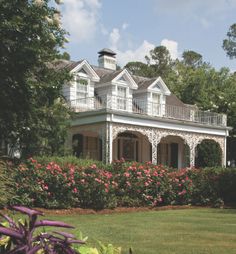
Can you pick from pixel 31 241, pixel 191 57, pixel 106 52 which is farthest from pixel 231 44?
pixel 31 241

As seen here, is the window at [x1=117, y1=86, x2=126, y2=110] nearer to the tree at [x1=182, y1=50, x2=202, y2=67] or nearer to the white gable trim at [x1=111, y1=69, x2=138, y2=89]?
the white gable trim at [x1=111, y1=69, x2=138, y2=89]

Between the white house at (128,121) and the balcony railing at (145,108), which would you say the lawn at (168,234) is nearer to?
the white house at (128,121)

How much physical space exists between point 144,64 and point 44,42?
56083 mm

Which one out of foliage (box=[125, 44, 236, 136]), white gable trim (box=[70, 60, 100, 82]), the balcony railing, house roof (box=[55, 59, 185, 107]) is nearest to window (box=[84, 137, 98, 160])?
the balcony railing

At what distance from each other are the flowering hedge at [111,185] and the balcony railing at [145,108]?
851cm

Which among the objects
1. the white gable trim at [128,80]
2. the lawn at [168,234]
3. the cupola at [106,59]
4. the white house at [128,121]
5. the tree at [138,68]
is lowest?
the lawn at [168,234]

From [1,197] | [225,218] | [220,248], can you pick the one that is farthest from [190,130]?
[1,197]

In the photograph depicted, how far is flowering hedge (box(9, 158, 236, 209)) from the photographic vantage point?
15039mm

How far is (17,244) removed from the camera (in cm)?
171

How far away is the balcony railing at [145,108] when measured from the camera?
2850 cm

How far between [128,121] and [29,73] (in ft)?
45.1

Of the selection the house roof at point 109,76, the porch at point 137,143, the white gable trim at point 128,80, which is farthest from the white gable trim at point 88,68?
the porch at point 137,143

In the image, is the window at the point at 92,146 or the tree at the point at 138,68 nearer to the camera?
the window at the point at 92,146

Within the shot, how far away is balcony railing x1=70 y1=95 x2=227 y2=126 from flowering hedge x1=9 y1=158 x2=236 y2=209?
27.9 ft
